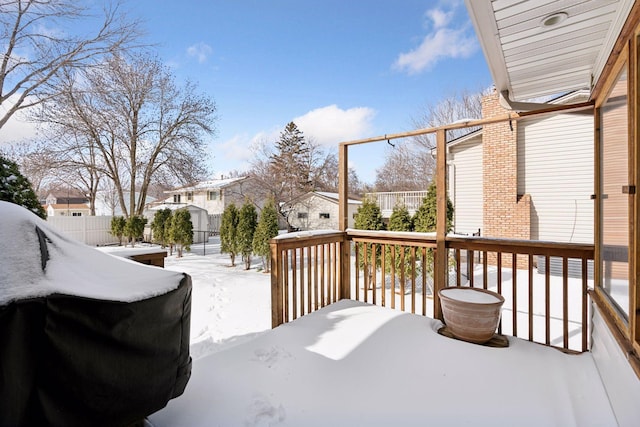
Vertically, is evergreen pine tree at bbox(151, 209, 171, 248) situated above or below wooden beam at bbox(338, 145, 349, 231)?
below

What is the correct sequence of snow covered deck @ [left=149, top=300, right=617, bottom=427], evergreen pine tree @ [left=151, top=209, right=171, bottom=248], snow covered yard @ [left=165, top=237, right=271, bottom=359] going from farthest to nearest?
1. evergreen pine tree @ [left=151, top=209, right=171, bottom=248]
2. snow covered yard @ [left=165, top=237, right=271, bottom=359]
3. snow covered deck @ [left=149, top=300, right=617, bottom=427]

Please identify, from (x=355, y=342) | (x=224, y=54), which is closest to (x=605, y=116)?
(x=355, y=342)

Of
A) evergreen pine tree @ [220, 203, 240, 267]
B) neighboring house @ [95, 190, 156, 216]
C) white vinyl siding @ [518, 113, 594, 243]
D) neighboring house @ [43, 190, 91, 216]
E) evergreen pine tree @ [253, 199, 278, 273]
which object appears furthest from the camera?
neighboring house @ [43, 190, 91, 216]

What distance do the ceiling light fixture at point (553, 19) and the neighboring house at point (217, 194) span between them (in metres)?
17.0

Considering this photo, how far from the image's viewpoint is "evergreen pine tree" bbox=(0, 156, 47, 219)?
220cm

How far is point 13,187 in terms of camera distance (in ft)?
7.39

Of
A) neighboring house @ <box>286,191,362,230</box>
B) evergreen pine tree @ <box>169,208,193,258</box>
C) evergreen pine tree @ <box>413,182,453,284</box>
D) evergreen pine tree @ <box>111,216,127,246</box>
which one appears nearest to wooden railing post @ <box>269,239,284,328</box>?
evergreen pine tree @ <box>413,182,453,284</box>

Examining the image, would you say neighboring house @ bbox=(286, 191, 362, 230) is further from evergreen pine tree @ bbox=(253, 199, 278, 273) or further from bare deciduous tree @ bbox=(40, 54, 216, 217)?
evergreen pine tree @ bbox=(253, 199, 278, 273)

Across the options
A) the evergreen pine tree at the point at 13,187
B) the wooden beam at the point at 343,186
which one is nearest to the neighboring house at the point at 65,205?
the evergreen pine tree at the point at 13,187

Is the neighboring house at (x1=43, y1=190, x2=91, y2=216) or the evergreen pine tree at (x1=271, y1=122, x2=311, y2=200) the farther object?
the neighboring house at (x1=43, y1=190, x2=91, y2=216)

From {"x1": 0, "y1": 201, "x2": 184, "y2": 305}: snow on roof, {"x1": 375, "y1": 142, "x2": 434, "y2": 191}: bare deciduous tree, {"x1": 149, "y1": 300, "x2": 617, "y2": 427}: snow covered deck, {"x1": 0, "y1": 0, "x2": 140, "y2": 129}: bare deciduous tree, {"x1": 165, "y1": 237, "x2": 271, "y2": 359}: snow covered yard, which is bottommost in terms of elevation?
{"x1": 165, "y1": 237, "x2": 271, "y2": 359}: snow covered yard

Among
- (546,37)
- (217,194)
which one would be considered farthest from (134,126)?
(546,37)

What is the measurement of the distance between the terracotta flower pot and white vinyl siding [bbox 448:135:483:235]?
20.6ft

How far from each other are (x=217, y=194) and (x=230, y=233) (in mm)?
11823
